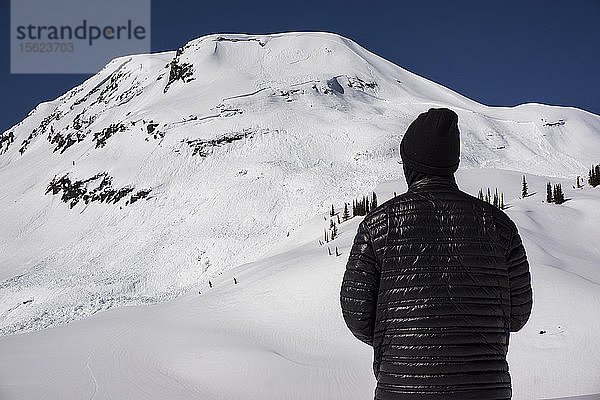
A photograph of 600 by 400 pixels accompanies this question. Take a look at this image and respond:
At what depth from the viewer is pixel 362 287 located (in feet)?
6.91

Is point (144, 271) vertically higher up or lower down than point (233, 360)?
lower down

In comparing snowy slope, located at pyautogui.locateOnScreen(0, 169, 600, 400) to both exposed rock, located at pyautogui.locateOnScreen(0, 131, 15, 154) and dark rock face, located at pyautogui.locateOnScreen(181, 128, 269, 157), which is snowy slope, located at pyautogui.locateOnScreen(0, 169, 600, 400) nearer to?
dark rock face, located at pyautogui.locateOnScreen(181, 128, 269, 157)

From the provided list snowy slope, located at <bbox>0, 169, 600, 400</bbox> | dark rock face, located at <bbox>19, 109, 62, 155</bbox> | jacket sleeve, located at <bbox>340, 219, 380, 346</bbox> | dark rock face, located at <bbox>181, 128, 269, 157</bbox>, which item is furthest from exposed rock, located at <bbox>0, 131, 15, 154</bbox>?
jacket sleeve, located at <bbox>340, 219, 380, 346</bbox>

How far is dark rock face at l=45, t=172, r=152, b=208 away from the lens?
34219 millimetres

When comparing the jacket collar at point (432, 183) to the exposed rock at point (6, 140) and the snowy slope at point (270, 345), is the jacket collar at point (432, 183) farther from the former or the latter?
the exposed rock at point (6, 140)

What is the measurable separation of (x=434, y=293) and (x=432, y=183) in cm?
46

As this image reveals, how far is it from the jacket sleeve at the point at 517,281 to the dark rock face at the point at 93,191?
107ft

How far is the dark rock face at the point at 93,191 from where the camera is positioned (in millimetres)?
34219

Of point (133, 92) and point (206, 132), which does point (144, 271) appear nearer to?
point (206, 132)

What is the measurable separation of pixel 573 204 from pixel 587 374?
9.89 meters

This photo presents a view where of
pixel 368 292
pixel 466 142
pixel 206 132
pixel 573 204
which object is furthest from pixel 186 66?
pixel 368 292

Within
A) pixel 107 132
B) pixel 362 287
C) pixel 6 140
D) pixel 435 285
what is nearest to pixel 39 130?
pixel 6 140

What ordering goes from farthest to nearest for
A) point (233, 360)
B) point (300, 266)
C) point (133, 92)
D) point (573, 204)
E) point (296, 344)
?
point (133, 92), point (573, 204), point (300, 266), point (296, 344), point (233, 360)

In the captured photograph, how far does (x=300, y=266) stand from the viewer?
1191 cm
